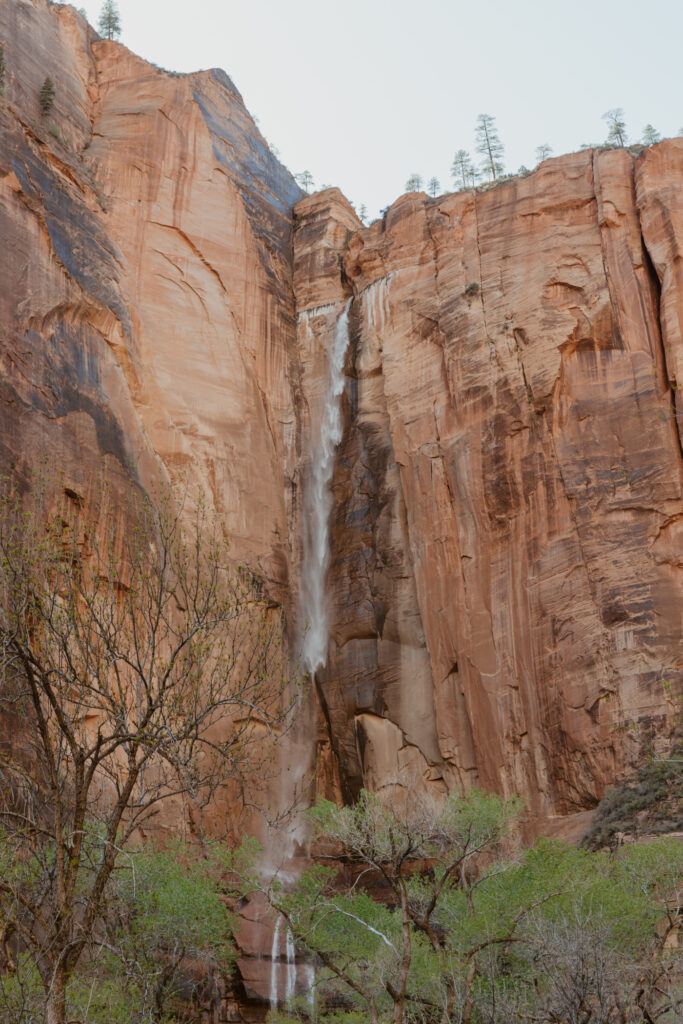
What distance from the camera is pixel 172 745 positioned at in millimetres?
12266

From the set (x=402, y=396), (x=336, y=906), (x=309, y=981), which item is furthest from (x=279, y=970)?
(x=402, y=396)

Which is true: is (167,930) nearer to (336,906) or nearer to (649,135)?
(336,906)

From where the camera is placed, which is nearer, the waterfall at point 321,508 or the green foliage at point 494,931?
the green foliage at point 494,931

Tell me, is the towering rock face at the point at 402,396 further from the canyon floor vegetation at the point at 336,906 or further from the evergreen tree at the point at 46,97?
the canyon floor vegetation at the point at 336,906

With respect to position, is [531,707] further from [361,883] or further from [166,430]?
[166,430]

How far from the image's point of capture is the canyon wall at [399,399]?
30.0 m

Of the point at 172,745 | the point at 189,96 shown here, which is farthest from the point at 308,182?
the point at 172,745

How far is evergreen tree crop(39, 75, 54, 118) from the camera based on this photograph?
130 feet

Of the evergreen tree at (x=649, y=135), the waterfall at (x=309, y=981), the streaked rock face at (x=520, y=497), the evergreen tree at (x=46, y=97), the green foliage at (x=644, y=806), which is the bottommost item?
the waterfall at (x=309, y=981)

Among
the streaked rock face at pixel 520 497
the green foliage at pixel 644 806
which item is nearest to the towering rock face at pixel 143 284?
the streaked rock face at pixel 520 497

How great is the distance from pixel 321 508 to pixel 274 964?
18100mm

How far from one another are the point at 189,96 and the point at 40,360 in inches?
748

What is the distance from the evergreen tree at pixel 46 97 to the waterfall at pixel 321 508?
1469cm

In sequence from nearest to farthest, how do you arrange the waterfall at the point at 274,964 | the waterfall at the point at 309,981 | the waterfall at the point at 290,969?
the waterfall at the point at 309,981 < the waterfall at the point at 274,964 < the waterfall at the point at 290,969
